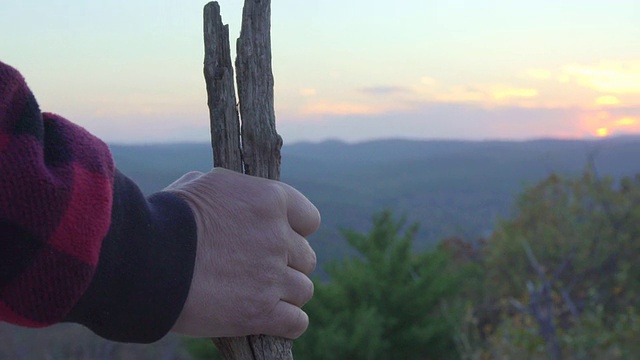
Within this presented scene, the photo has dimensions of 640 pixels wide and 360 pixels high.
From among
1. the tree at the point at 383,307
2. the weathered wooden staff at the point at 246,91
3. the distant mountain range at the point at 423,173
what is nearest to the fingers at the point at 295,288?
the weathered wooden staff at the point at 246,91

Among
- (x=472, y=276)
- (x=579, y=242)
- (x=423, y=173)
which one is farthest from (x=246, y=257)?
(x=423, y=173)

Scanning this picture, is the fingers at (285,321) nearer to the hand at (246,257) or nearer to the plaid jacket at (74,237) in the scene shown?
the hand at (246,257)

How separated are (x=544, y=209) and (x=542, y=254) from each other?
0.76 m

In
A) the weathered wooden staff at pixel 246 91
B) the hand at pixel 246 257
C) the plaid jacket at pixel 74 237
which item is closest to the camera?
the plaid jacket at pixel 74 237

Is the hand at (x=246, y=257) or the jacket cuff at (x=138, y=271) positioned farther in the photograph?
the hand at (x=246, y=257)

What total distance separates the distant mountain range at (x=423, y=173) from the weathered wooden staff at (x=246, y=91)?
15.5ft

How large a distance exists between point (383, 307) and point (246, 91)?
733 cm

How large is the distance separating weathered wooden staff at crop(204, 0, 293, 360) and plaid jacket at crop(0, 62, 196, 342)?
1.21ft

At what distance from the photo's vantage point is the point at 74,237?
933mm

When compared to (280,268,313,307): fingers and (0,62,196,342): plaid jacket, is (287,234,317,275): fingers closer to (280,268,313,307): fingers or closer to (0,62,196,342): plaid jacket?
(280,268,313,307): fingers

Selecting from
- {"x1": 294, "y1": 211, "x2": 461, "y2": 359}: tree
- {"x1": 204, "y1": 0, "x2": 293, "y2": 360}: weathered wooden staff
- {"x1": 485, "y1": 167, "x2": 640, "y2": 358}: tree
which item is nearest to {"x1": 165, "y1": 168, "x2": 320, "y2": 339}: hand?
{"x1": 204, "y1": 0, "x2": 293, "y2": 360}: weathered wooden staff

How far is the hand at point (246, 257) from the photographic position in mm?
1159

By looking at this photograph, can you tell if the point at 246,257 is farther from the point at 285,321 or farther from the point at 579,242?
the point at 579,242

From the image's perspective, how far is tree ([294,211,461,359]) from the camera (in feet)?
25.8
